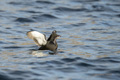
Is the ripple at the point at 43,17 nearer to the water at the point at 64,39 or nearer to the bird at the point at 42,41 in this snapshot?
the water at the point at 64,39

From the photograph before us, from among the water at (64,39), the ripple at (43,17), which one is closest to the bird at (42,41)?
the water at (64,39)

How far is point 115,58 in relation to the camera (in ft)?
29.4

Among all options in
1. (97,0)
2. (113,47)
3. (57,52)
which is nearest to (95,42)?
(113,47)

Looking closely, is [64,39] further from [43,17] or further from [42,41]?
[43,17]

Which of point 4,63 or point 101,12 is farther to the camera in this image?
point 101,12

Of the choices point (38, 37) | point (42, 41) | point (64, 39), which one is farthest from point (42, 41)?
point (64, 39)

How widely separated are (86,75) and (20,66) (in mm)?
1508

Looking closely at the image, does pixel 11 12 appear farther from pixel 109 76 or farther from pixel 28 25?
pixel 109 76

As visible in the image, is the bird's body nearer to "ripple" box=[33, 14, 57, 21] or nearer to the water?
the water

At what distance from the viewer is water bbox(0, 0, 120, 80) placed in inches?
306

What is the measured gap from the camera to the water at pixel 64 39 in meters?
7.77

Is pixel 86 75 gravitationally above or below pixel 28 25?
below

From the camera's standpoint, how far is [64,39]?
10992 mm

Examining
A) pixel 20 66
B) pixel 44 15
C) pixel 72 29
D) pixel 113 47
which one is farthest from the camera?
pixel 44 15
